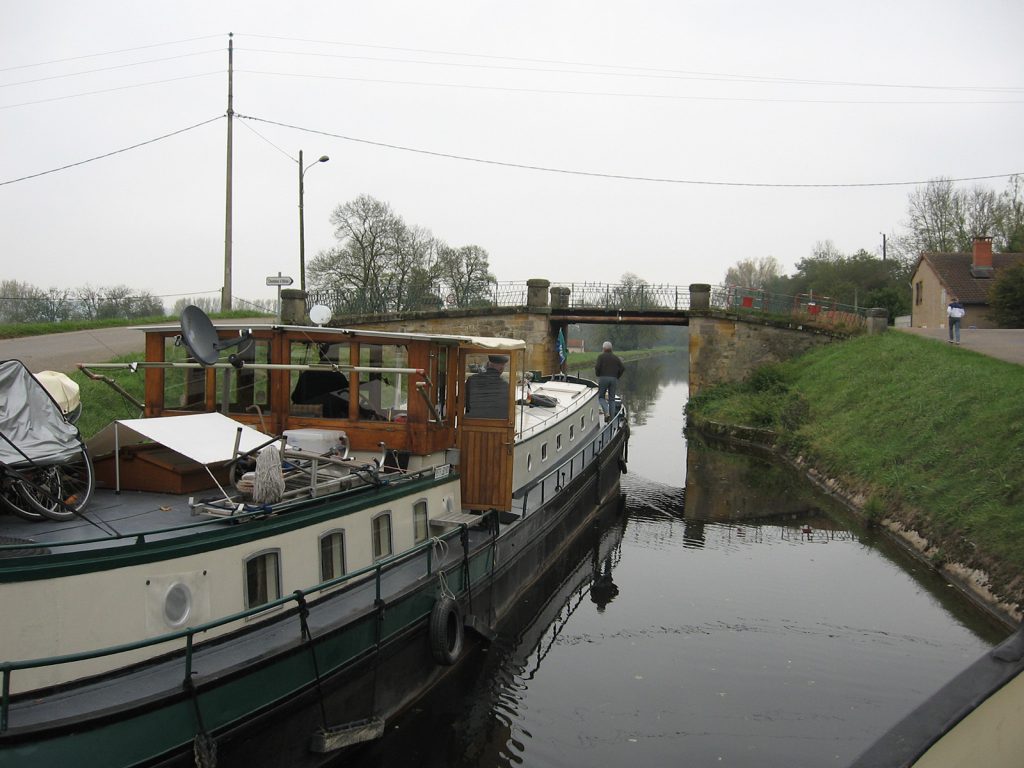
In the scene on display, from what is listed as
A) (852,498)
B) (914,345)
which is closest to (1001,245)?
(914,345)

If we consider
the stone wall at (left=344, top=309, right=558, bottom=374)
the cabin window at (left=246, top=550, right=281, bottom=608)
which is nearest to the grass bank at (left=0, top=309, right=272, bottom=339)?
the stone wall at (left=344, top=309, right=558, bottom=374)

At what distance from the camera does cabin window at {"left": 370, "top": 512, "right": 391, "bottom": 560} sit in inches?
312

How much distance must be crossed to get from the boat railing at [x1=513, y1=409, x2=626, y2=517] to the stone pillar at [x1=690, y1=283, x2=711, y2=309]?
1450 cm

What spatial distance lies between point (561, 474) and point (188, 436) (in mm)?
7293

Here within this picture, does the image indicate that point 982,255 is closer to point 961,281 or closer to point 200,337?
point 961,281

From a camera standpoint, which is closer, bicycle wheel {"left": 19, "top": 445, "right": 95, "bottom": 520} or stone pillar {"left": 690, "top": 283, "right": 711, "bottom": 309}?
bicycle wheel {"left": 19, "top": 445, "right": 95, "bottom": 520}

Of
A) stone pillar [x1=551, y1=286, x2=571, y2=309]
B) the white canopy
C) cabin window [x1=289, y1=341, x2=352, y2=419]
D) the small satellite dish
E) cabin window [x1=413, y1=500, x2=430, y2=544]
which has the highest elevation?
stone pillar [x1=551, y1=286, x2=571, y2=309]

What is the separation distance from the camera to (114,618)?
5.44m

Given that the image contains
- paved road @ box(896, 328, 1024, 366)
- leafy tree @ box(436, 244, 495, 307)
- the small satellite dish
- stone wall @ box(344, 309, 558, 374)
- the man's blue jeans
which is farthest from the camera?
leafy tree @ box(436, 244, 495, 307)

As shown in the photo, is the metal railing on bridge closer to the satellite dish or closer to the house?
the house

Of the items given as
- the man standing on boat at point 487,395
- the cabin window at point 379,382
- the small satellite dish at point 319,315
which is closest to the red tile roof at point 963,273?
the man standing on boat at point 487,395

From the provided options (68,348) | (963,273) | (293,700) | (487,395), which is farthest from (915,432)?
(963,273)

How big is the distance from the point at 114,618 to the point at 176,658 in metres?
0.50

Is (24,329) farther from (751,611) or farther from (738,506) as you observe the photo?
(751,611)
